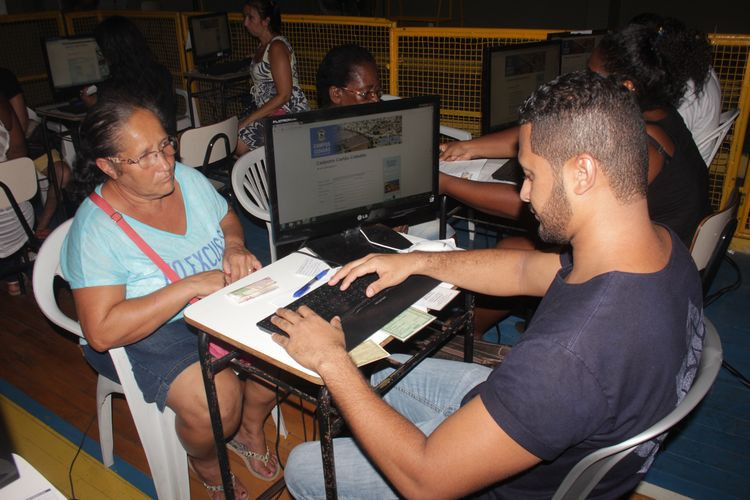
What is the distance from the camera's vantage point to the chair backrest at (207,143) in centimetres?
320

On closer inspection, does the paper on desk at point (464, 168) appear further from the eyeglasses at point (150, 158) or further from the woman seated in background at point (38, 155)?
the woman seated in background at point (38, 155)

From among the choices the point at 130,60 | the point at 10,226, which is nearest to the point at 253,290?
the point at 10,226

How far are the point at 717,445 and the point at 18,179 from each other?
336 cm

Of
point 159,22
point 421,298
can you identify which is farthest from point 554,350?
point 159,22

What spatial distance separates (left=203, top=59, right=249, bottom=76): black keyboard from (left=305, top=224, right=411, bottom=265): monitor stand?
164 inches

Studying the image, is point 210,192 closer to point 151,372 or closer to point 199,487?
point 151,372

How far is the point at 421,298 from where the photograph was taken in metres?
1.58

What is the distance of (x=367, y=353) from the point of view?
1.32 m

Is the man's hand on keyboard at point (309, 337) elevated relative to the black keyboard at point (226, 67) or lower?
lower

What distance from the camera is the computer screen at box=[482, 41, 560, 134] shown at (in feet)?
8.87

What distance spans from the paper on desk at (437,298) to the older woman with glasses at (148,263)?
60 centimetres

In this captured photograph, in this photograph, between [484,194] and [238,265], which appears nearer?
[238,265]

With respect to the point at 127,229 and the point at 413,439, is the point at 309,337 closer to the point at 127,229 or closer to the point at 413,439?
the point at 413,439

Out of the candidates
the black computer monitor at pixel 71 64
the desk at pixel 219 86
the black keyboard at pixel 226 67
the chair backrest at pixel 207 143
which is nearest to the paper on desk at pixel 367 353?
the chair backrest at pixel 207 143
